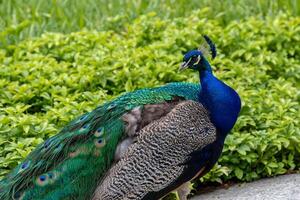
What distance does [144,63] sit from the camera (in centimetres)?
621

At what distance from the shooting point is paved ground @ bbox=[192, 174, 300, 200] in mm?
4766

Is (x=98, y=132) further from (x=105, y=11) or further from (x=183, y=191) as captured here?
(x=105, y=11)

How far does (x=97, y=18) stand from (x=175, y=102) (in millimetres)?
3431

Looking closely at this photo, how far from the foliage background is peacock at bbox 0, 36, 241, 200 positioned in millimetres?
639

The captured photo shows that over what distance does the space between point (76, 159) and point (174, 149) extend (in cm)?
46

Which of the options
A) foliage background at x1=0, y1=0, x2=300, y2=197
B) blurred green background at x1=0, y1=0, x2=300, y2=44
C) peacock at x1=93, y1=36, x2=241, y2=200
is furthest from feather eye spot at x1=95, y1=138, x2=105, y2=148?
blurred green background at x1=0, y1=0, x2=300, y2=44

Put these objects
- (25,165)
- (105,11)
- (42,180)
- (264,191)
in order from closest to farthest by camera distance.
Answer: (42,180) → (25,165) → (264,191) → (105,11)

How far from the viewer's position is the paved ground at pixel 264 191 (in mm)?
4766

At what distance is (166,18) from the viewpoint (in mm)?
7488

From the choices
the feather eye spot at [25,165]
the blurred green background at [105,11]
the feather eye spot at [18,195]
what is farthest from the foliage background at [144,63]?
the feather eye spot at [18,195]

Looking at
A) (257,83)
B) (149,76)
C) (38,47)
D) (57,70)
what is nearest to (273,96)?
(257,83)

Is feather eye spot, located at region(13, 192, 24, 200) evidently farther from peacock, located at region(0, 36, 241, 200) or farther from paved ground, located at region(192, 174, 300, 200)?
paved ground, located at region(192, 174, 300, 200)

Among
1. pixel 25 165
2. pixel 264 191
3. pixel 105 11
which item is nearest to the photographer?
pixel 25 165

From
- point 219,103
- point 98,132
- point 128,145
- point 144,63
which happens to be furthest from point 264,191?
point 144,63
